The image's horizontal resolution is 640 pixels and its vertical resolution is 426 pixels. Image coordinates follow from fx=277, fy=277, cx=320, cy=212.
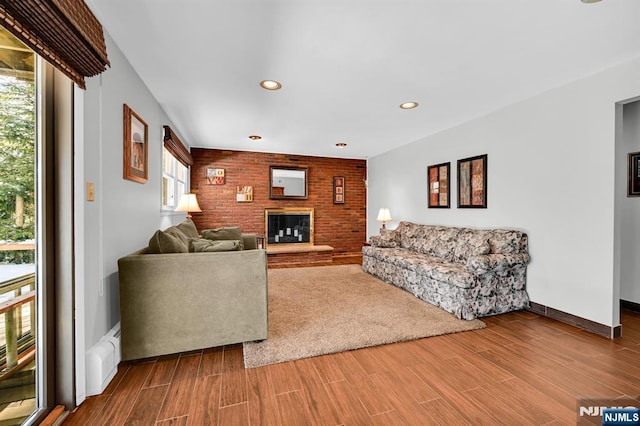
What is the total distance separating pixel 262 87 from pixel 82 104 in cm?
156

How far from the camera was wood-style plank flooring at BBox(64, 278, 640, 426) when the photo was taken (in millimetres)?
1496

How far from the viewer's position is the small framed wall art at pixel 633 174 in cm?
301

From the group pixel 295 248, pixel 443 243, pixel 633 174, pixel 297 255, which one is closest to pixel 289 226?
pixel 295 248

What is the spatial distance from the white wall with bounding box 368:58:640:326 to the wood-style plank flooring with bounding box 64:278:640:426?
55 centimetres

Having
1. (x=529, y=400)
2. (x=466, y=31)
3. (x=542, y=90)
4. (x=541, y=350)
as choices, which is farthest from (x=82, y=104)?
(x=542, y=90)

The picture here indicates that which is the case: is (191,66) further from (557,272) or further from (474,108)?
(557,272)

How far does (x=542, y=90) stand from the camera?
288cm

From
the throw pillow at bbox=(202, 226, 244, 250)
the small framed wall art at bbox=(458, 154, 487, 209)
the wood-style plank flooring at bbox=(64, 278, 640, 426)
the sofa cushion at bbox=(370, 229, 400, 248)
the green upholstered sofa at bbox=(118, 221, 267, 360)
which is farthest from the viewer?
the sofa cushion at bbox=(370, 229, 400, 248)

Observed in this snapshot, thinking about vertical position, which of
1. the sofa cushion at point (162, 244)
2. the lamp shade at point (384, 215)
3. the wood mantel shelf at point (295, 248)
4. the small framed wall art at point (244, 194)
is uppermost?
the small framed wall art at point (244, 194)

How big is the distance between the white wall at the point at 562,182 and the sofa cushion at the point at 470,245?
10.0 inches

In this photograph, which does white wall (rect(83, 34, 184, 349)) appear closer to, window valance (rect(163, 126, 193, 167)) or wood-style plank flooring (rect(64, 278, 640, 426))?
wood-style plank flooring (rect(64, 278, 640, 426))

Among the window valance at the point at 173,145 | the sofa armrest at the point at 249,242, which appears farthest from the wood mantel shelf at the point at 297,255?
the window valance at the point at 173,145

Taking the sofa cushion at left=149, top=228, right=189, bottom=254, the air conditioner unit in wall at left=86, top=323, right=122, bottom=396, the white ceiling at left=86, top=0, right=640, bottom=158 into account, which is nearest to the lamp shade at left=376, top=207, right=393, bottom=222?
the white ceiling at left=86, top=0, right=640, bottom=158

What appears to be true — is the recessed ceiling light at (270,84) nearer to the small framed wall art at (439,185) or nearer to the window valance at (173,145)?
the window valance at (173,145)
